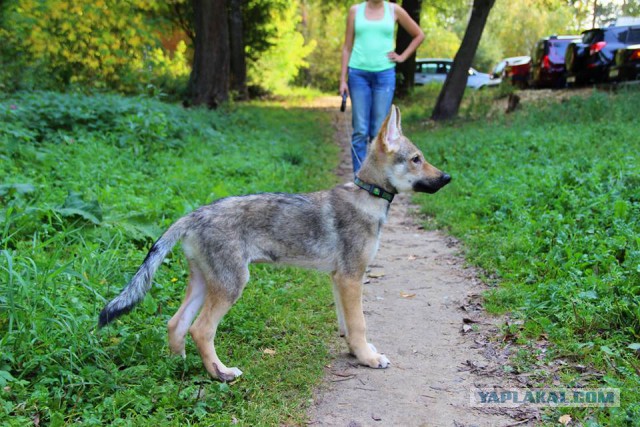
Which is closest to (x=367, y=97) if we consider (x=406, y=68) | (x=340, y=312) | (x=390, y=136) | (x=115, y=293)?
(x=390, y=136)

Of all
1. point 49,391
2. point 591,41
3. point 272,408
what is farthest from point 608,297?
point 591,41

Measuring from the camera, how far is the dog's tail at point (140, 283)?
344 centimetres

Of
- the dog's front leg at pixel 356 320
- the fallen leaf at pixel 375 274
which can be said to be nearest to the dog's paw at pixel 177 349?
the dog's front leg at pixel 356 320

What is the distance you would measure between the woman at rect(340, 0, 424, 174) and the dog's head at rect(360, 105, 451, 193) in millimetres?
2749

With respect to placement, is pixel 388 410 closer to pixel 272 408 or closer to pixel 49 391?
pixel 272 408

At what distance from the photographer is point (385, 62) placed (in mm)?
7484

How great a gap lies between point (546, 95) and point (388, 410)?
647 inches

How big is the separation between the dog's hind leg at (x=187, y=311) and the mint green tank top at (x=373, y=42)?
439cm

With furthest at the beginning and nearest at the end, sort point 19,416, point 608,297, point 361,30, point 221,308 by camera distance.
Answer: point 361,30 → point 608,297 → point 221,308 → point 19,416

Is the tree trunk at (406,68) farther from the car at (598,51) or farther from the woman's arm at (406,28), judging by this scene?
the woman's arm at (406,28)

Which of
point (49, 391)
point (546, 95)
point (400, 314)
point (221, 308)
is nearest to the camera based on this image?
point (49, 391)

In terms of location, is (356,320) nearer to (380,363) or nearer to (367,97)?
(380,363)

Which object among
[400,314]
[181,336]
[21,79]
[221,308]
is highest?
[21,79]

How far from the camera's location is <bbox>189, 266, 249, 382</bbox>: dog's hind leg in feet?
12.6
